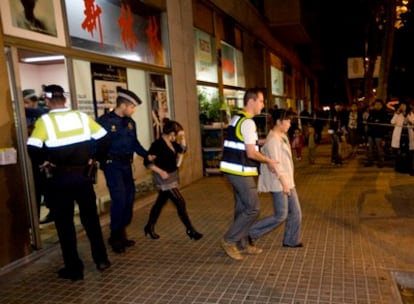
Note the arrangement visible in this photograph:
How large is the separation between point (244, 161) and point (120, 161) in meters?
1.56

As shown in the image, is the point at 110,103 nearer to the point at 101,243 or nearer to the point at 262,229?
the point at 101,243

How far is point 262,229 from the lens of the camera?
16.6 ft

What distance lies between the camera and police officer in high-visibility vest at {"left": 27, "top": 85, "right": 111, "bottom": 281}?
4.37 metres

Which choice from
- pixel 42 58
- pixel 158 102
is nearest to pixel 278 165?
pixel 42 58

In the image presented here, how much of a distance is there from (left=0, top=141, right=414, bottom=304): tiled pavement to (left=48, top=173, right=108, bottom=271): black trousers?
320 millimetres

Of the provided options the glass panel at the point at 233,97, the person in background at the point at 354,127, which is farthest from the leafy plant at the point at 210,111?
the person in background at the point at 354,127

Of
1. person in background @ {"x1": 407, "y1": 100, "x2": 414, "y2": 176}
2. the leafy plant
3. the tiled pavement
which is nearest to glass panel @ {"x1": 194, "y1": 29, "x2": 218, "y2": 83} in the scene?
the leafy plant

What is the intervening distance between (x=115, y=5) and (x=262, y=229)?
5.06 meters

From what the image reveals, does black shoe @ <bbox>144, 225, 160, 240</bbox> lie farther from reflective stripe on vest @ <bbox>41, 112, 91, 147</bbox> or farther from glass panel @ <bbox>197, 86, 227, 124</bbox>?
glass panel @ <bbox>197, 86, 227, 124</bbox>

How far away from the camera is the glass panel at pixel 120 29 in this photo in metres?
6.67

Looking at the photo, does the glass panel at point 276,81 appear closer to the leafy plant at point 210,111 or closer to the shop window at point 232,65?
the shop window at point 232,65

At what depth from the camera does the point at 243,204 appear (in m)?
4.77

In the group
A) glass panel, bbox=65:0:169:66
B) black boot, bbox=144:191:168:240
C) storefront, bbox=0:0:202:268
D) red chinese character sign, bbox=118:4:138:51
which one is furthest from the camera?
red chinese character sign, bbox=118:4:138:51

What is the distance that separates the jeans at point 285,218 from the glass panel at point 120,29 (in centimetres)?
382
